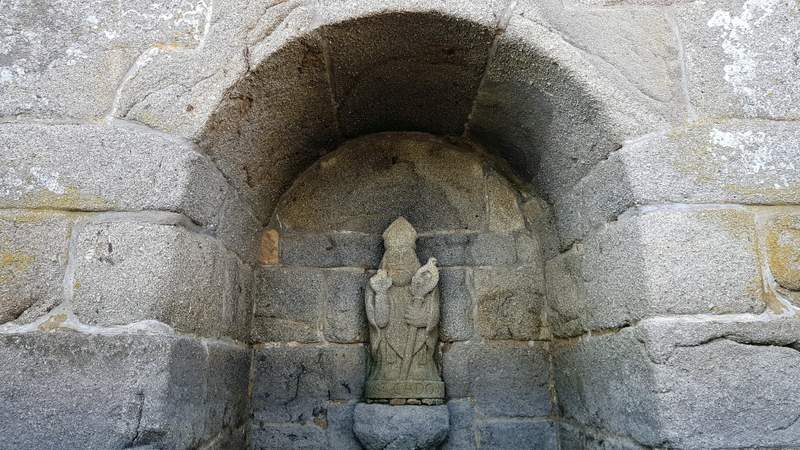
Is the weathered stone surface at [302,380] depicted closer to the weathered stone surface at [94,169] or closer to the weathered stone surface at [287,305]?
the weathered stone surface at [287,305]

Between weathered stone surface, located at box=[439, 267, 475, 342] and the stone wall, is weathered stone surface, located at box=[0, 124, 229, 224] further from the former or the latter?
weathered stone surface, located at box=[439, 267, 475, 342]

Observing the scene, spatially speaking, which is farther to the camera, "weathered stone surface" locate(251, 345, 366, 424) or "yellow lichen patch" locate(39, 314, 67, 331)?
"weathered stone surface" locate(251, 345, 366, 424)

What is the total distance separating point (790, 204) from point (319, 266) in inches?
76.4

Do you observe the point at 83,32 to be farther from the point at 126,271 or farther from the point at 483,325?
the point at 483,325

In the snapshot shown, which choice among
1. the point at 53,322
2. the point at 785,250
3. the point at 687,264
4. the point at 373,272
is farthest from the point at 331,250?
the point at 785,250

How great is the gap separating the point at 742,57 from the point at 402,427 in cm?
189

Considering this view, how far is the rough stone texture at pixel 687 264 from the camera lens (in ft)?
5.85

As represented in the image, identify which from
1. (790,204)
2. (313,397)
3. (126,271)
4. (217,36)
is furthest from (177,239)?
(790,204)

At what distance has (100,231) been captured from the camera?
183 cm

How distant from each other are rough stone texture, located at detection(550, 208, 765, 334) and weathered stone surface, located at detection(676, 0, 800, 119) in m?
0.41

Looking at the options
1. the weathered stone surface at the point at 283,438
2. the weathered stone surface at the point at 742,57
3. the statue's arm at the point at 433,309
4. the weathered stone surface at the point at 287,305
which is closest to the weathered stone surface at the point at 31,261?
the weathered stone surface at the point at 287,305

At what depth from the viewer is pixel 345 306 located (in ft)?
9.14

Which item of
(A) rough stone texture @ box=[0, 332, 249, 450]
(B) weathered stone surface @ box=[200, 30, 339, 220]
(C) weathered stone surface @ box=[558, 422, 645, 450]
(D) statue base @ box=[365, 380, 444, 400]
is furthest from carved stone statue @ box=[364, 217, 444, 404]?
(A) rough stone texture @ box=[0, 332, 249, 450]

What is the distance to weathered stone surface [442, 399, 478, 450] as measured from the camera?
2.62 meters
